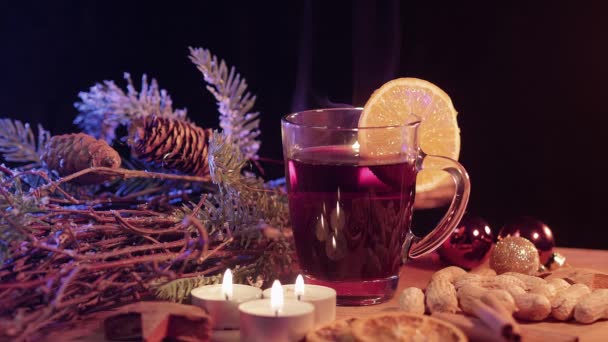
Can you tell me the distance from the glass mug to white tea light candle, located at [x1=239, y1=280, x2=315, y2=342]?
9.2 inches

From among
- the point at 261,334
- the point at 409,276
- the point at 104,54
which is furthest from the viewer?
the point at 104,54

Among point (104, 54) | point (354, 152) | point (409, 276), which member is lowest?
point (409, 276)

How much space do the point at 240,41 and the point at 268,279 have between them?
91cm

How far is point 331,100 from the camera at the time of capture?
2.13 m

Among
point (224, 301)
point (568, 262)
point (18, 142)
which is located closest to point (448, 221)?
point (568, 262)

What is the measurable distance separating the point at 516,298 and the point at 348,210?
0.29m

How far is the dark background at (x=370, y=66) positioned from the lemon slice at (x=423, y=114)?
49cm

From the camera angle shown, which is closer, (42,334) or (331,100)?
(42,334)

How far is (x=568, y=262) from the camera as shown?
1.63 m

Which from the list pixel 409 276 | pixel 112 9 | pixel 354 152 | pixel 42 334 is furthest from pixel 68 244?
pixel 112 9

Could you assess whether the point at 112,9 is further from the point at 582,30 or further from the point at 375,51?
the point at 582,30

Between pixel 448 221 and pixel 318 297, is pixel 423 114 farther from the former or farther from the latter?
pixel 318 297

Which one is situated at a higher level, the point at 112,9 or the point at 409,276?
the point at 112,9

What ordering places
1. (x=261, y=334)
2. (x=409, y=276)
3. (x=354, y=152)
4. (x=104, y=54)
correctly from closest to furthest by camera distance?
(x=261, y=334) → (x=354, y=152) → (x=409, y=276) → (x=104, y=54)
